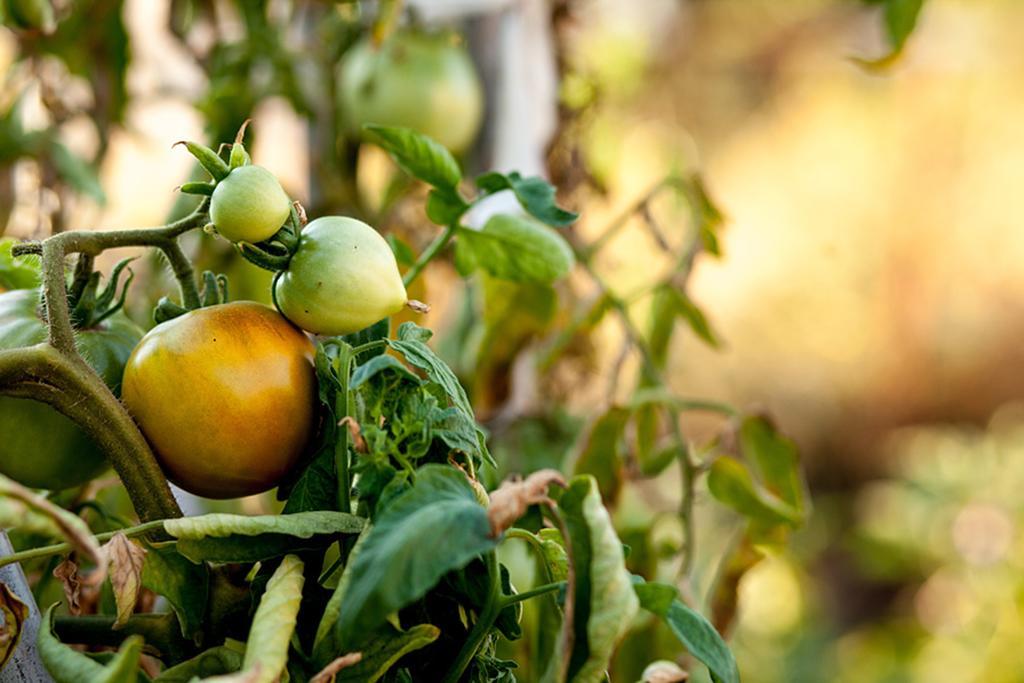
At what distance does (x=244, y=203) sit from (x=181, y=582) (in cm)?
10

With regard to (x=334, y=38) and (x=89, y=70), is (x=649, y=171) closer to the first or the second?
(x=334, y=38)

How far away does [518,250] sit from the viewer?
1.33ft

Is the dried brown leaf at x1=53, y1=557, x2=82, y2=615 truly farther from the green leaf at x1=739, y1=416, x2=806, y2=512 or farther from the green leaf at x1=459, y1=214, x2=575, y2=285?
the green leaf at x1=739, y1=416, x2=806, y2=512

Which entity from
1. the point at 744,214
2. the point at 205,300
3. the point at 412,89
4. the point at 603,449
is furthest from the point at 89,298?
the point at 744,214

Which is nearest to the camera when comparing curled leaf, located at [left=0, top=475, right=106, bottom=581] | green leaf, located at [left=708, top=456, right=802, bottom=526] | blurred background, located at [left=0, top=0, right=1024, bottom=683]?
curled leaf, located at [left=0, top=475, right=106, bottom=581]

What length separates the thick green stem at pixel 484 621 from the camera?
26cm

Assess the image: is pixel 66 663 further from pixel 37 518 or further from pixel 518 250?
pixel 518 250

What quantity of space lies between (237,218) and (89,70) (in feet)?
1.78

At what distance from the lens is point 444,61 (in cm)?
82

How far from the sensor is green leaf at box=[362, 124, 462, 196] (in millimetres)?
380

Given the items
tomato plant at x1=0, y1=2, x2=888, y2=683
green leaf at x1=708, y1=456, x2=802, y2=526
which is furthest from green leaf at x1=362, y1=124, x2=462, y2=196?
green leaf at x1=708, y1=456, x2=802, y2=526

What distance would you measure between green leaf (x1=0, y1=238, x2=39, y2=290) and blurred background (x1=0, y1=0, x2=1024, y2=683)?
0.72ft

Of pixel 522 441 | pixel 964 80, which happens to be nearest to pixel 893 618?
pixel 964 80

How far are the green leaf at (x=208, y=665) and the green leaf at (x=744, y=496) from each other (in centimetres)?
29
